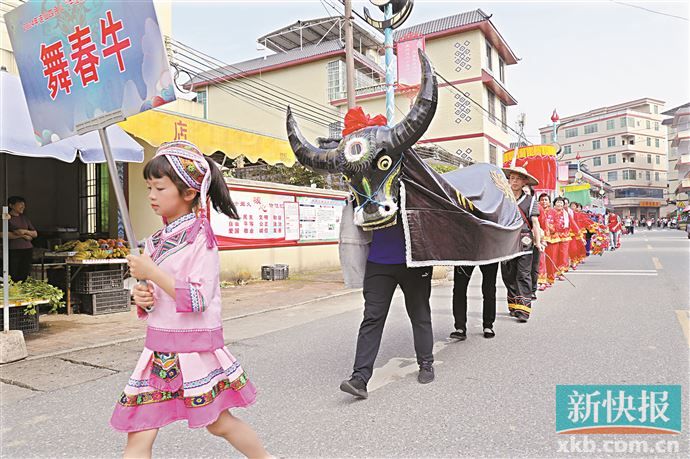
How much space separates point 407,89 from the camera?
14617mm

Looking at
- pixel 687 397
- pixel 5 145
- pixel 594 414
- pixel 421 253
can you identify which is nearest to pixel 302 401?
pixel 421 253

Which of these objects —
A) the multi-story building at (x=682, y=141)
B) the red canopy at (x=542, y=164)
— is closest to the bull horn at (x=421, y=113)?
the red canopy at (x=542, y=164)

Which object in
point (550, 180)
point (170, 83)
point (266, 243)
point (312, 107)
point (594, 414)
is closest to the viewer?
point (170, 83)

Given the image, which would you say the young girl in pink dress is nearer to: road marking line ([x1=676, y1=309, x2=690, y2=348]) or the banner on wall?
road marking line ([x1=676, y1=309, x2=690, y2=348])

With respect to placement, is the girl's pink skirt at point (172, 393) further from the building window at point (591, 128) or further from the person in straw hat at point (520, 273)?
the building window at point (591, 128)

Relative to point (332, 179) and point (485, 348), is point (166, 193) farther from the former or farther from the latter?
point (332, 179)

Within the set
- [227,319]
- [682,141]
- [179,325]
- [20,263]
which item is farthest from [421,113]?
[682,141]

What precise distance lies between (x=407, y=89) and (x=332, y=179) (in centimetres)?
364

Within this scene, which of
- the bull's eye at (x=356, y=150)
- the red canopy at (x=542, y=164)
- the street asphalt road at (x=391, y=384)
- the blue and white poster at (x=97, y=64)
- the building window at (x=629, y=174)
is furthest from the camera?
the building window at (x=629, y=174)

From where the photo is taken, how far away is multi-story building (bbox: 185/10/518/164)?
24953 mm

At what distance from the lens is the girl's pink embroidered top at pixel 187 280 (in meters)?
2.19

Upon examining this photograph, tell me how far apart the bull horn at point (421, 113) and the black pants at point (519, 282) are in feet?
11.6

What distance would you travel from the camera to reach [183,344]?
86.3 inches

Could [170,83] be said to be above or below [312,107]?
below
